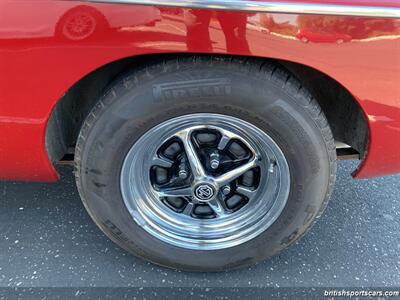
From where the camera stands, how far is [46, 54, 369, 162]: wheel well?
183 cm

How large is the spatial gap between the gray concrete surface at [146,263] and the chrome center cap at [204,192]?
387 mm

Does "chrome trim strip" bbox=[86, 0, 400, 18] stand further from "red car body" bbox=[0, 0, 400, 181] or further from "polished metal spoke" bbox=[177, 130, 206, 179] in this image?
"polished metal spoke" bbox=[177, 130, 206, 179]

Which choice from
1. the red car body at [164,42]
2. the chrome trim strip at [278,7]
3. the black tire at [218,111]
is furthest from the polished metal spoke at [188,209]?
the chrome trim strip at [278,7]

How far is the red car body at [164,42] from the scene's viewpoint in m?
1.55

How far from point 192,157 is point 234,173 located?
21cm

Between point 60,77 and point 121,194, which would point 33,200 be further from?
point 60,77

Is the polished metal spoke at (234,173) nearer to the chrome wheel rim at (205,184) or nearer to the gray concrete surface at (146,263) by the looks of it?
the chrome wheel rim at (205,184)

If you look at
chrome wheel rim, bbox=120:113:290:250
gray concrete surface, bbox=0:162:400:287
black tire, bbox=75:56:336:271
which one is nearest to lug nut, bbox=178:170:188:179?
chrome wheel rim, bbox=120:113:290:250

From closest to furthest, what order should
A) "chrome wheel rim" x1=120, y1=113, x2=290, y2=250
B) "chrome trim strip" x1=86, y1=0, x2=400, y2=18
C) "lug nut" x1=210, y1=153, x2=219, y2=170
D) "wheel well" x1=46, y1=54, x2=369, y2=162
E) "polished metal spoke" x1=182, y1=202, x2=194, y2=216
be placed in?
1. "chrome trim strip" x1=86, y1=0, x2=400, y2=18
2. "wheel well" x1=46, y1=54, x2=369, y2=162
3. "chrome wheel rim" x1=120, y1=113, x2=290, y2=250
4. "lug nut" x1=210, y1=153, x2=219, y2=170
5. "polished metal spoke" x1=182, y1=202, x2=194, y2=216

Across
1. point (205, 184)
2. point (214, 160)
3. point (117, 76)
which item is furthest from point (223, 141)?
point (117, 76)

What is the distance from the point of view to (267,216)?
2041 millimetres

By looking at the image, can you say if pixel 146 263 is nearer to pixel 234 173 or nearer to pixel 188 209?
pixel 188 209

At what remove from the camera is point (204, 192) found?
2074mm

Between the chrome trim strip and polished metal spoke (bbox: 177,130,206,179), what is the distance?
0.62 m
